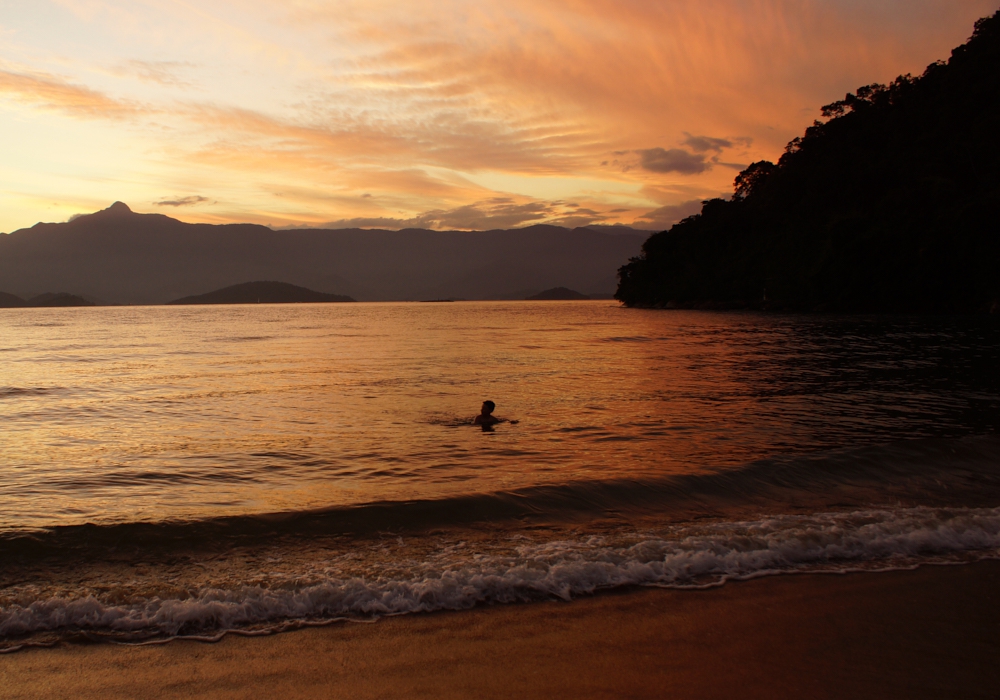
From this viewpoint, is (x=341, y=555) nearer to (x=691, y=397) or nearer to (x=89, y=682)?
(x=89, y=682)

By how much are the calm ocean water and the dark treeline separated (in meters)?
65.5

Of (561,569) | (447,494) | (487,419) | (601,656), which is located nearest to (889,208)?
(487,419)

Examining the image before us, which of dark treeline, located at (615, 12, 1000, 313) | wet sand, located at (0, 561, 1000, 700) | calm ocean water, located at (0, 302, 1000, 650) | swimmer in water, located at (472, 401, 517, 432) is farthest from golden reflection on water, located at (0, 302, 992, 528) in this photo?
dark treeline, located at (615, 12, 1000, 313)

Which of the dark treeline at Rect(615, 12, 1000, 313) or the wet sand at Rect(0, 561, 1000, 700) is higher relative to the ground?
the dark treeline at Rect(615, 12, 1000, 313)

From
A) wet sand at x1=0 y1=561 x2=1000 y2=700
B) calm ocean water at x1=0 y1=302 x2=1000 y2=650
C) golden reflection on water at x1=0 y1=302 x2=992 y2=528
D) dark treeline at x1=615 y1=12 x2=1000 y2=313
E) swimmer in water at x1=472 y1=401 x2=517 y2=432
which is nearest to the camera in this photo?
wet sand at x1=0 y1=561 x2=1000 y2=700

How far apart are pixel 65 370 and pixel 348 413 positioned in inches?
821

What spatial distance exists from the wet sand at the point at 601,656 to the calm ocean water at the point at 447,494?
381 mm

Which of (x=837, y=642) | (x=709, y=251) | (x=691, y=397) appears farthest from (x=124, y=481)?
(x=709, y=251)

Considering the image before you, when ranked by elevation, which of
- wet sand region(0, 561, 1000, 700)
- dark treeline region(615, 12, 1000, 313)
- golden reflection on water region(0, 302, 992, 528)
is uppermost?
dark treeline region(615, 12, 1000, 313)

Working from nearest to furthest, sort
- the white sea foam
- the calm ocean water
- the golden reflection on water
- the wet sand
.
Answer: the wet sand
the white sea foam
the calm ocean water
the golden reflection on water

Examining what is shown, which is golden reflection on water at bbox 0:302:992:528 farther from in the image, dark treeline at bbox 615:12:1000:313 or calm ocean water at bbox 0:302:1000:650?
dark treeline at bbox 615:12:1000:313

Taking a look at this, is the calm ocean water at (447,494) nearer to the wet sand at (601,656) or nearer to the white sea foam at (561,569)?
the white sea foam at (561,569)

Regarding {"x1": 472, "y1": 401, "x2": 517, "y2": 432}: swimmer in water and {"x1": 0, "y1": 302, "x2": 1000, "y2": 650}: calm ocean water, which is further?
{"x1": 472, "y1": 401, "x2": 517, "y2": 432}: swimmer in water

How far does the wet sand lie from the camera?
443 centimetres
